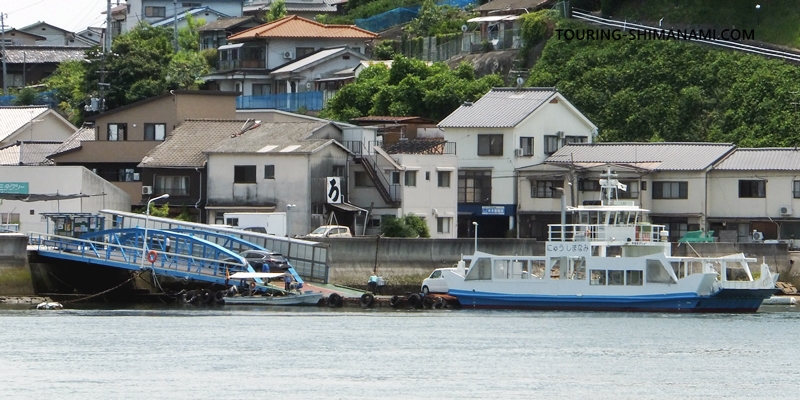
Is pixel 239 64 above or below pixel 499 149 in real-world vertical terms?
above

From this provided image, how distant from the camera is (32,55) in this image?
113 m

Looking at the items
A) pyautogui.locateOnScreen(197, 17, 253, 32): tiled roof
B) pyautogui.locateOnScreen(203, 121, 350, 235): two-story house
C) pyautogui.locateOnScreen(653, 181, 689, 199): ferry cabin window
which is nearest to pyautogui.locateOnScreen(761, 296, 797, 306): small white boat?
pyautogui.locateOnScreen(653, 181, 689, 199): ferry cabin window

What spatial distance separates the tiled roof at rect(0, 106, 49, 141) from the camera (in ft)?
271

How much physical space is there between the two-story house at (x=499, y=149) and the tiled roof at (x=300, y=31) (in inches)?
927

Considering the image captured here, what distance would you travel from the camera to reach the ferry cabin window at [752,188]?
68.4 meters

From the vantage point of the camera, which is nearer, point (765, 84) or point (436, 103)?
point (765, 84)

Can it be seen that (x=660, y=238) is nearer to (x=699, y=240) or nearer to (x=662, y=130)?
(x=699, y=240)

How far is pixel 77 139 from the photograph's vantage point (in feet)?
248

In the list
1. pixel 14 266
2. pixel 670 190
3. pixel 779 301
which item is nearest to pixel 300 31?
pixel 670 190

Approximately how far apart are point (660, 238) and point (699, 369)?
55.5ft

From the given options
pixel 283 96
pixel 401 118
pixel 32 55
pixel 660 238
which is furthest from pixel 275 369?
pixel 32 55

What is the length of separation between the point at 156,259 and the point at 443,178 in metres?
17.5

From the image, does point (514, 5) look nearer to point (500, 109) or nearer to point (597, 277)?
point (500, 109)

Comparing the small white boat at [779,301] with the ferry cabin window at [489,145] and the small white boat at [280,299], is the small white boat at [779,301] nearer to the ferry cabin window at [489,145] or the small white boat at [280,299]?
the ferry cabin window at [489,145]
